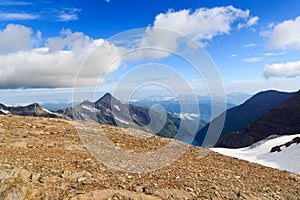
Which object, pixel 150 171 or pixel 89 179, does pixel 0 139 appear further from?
pixel 150 171

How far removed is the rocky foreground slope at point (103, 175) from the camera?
9438 mm

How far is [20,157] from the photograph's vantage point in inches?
447

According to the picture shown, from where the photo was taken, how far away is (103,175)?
10945mm

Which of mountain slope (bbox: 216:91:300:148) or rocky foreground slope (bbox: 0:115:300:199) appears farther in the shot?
mountain slope (bbox: 216:91:300:148)

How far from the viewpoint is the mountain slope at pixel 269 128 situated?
541ft

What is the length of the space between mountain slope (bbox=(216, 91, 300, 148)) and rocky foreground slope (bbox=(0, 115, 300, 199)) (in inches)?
6077

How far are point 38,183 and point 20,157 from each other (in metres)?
2.50

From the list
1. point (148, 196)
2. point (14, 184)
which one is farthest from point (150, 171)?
point (14, 184)

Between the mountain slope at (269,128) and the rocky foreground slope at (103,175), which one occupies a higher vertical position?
the rocky foreground slope at (103,175)

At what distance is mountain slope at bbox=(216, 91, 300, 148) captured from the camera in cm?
16500

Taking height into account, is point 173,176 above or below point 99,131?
below

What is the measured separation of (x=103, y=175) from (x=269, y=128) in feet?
601

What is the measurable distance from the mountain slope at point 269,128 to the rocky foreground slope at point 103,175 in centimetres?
15434

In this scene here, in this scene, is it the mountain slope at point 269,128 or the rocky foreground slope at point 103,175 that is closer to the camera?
the rocky foreground slope at point 103,175
